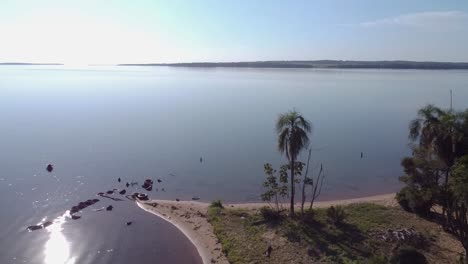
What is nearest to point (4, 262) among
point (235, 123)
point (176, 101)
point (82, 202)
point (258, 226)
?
point (82, 202)

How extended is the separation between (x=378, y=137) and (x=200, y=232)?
53624 millimetres

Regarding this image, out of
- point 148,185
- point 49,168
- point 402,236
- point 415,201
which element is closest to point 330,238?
point 402,236

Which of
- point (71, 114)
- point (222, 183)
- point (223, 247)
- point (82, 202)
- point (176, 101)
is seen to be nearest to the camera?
point (223, 247)

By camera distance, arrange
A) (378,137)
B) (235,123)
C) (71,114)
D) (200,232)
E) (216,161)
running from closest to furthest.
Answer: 1. (200,232)
2. (216,161)
3. (378,137)
4. (235,123)
5. (71,114)

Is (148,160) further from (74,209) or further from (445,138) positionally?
(445,138)

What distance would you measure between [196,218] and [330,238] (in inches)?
523

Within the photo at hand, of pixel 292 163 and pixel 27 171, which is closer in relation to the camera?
pixel 292 163

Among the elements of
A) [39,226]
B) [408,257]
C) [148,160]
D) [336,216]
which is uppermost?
[408,257]

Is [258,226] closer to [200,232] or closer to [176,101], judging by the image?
[200,232]

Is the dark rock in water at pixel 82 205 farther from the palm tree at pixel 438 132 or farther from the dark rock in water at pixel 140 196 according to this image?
the palm tree at pixel 438 132

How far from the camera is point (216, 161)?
63.3 metres

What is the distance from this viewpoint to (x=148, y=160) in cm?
6378

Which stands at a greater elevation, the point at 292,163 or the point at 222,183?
the point at 292,163

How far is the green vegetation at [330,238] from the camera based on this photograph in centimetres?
2661
